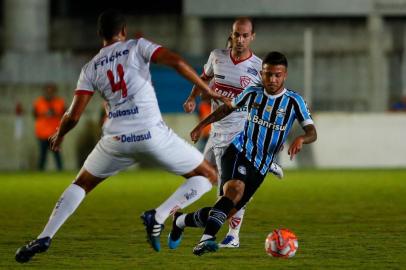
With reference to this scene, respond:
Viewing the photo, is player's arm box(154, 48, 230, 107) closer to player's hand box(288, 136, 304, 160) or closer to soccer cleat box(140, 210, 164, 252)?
player's hand box(288, 136, 304, 160)

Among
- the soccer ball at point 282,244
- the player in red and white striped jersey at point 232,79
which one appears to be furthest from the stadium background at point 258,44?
the soccer ball at point 282,244

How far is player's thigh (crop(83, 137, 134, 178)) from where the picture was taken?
8.56 meters

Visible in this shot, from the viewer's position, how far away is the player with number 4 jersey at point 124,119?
334 inches

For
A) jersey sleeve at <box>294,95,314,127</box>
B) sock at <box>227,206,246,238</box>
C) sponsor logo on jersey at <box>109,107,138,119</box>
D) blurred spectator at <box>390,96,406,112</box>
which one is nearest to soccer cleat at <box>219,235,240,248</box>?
sock at <box>227,206,246,238</box>

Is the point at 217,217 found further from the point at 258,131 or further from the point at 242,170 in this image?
the point at 258,131

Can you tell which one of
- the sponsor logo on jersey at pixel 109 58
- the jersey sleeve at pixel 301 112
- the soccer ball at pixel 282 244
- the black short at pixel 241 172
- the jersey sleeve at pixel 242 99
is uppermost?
the sponsor logo on jersey at pixel 109 58

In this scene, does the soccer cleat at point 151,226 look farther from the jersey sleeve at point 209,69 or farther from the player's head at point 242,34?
the jersey sleeve at point 209,69

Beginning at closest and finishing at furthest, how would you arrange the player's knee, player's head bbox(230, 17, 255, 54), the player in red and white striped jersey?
the player's knee, player's head bbox(230, 17, 255, 54), the player in red and white striped jersey

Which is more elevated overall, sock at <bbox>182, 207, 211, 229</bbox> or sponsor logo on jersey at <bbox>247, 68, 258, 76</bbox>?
sponsor logo on jersey at <bbox>247, 68, 258, 76</bbox>

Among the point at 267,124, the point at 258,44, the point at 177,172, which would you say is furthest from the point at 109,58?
the point at 258,44

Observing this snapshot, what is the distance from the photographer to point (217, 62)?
34.5 ft

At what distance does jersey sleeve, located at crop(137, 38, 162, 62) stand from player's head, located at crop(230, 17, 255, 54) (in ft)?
5.75

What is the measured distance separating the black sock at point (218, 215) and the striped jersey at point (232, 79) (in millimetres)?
1502

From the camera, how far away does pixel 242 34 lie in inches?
400
